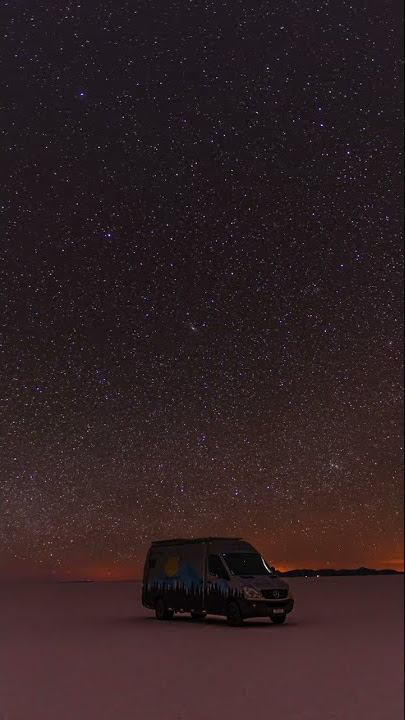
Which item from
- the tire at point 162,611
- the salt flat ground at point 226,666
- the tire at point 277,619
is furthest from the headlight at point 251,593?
the tire at point 277,619

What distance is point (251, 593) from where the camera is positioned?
429 cm

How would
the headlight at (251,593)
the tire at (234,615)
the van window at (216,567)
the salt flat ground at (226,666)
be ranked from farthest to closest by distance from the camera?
the van window at (216,567) < the tire at (234,615) < the headlight at (251,593) < the salt flat ground at (226,666)

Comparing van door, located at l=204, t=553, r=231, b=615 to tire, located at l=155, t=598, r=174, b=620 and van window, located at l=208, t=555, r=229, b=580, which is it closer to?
van window, located at l=208, t=555, r=229, b=580

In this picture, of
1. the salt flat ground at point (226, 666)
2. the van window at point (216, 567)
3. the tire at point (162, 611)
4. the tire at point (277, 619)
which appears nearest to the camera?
the salt flat ground at point (226, 666)

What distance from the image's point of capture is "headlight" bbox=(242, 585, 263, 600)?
4.11m

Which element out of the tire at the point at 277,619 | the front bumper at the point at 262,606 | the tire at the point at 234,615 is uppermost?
the front bumper at the point at 262,606

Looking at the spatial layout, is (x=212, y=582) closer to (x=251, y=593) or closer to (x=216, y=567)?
(x=216, y=567)

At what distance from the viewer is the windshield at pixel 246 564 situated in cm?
437

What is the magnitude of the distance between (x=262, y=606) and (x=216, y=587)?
929 mm

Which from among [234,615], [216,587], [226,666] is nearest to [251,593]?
[226,666]

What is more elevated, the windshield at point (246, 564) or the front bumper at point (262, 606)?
the windshield at point (246, 564)

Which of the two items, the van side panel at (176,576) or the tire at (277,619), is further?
the tire at (277,619)

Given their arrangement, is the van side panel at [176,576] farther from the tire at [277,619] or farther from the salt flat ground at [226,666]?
the tire at [277,619]

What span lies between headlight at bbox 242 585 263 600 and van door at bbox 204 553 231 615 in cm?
31
